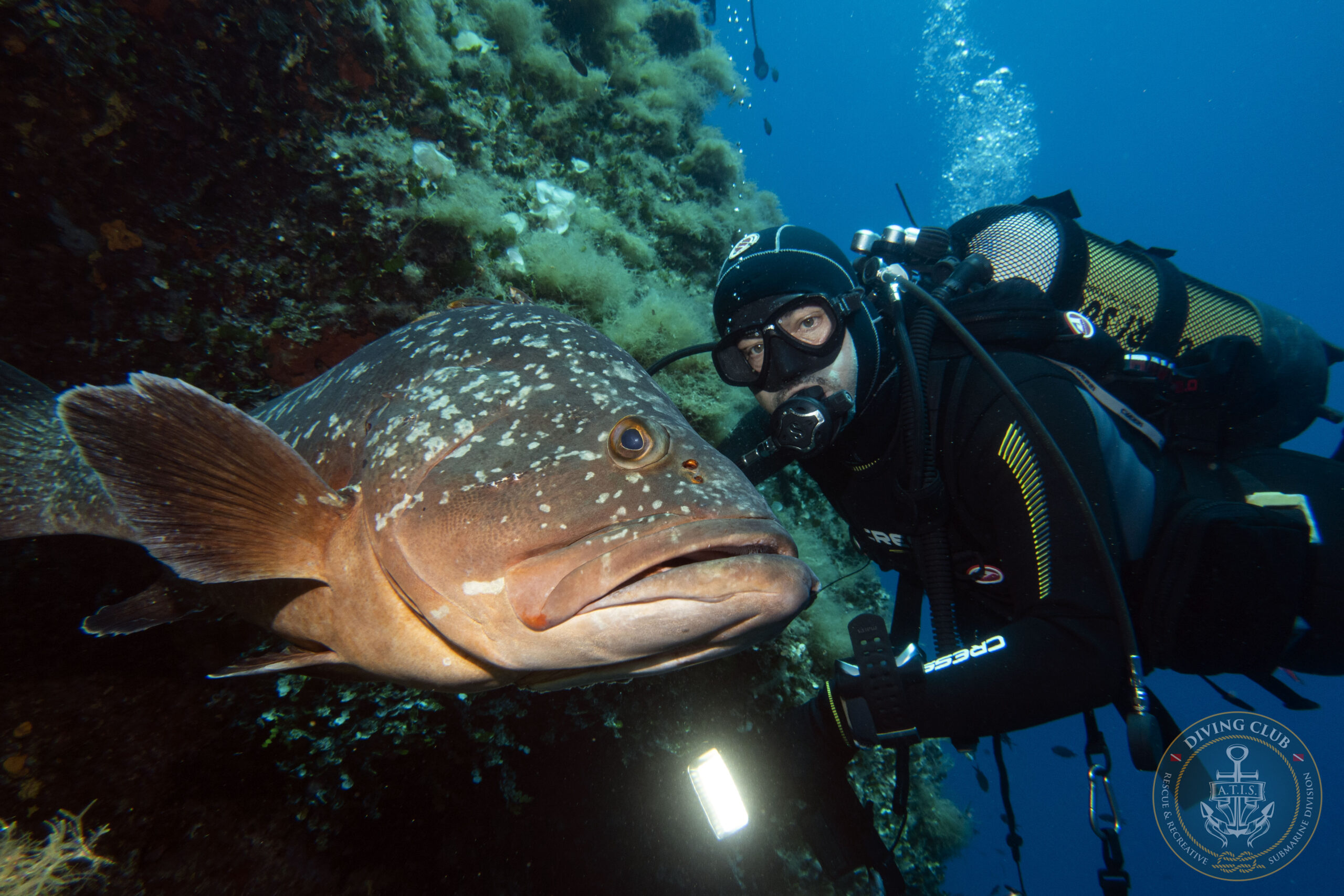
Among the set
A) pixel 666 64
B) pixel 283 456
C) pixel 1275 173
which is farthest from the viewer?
pixel 1275 173

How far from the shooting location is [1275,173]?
75.3 metres

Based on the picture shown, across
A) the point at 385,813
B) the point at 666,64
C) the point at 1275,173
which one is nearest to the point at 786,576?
the point at 385,813

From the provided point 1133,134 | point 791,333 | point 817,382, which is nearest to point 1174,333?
point 817,382

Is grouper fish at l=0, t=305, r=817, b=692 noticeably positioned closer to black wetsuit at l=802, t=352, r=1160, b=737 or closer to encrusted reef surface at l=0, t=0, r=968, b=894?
encrusted reef surface at l=0, t=0, r=968, b=894

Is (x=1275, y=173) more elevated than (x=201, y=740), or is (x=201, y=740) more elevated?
(x=1275, y=173)

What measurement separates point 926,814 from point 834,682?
4.68 m

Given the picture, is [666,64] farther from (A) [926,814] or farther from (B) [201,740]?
(A) [926,814]

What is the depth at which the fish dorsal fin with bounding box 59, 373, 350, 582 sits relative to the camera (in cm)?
144

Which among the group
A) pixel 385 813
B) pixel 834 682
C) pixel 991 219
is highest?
pixel 991 219

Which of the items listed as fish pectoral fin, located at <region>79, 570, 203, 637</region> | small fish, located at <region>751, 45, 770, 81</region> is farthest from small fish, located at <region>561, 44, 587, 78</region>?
small fish, located at <region>751, 45, 770, 81</region>

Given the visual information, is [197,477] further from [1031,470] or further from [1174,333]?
[1174,333]

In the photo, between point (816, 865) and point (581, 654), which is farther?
point (816, 865)

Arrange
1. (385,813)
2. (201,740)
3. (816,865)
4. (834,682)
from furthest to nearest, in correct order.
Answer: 1. (816,865)
2. (834,682)
3. (385,813)
4. (201,740)

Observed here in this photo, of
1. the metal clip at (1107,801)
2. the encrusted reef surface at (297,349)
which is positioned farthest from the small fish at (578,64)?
the metal clip at (1107,801)
